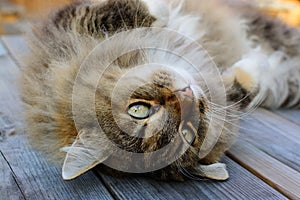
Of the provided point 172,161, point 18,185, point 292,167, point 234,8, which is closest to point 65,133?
point 18,185

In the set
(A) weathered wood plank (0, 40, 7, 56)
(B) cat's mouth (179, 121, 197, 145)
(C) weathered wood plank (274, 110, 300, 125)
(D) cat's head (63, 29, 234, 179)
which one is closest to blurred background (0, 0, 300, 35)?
(A) weathered wood plank (0, 40, 7, 56)

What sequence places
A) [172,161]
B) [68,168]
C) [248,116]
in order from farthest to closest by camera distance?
[248,116], [172,161], [68,168]

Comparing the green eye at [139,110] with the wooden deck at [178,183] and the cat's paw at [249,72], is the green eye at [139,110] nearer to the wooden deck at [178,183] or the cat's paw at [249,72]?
the wooden deck at [178,183]

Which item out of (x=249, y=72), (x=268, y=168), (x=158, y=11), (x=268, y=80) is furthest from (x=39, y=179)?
(x=268, y=80)

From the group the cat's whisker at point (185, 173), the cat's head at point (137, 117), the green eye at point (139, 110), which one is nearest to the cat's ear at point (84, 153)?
the cat's head at point (137, 117)

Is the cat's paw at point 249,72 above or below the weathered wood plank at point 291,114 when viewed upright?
above

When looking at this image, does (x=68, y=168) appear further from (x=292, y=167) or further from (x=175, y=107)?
(x=292, y=167)
